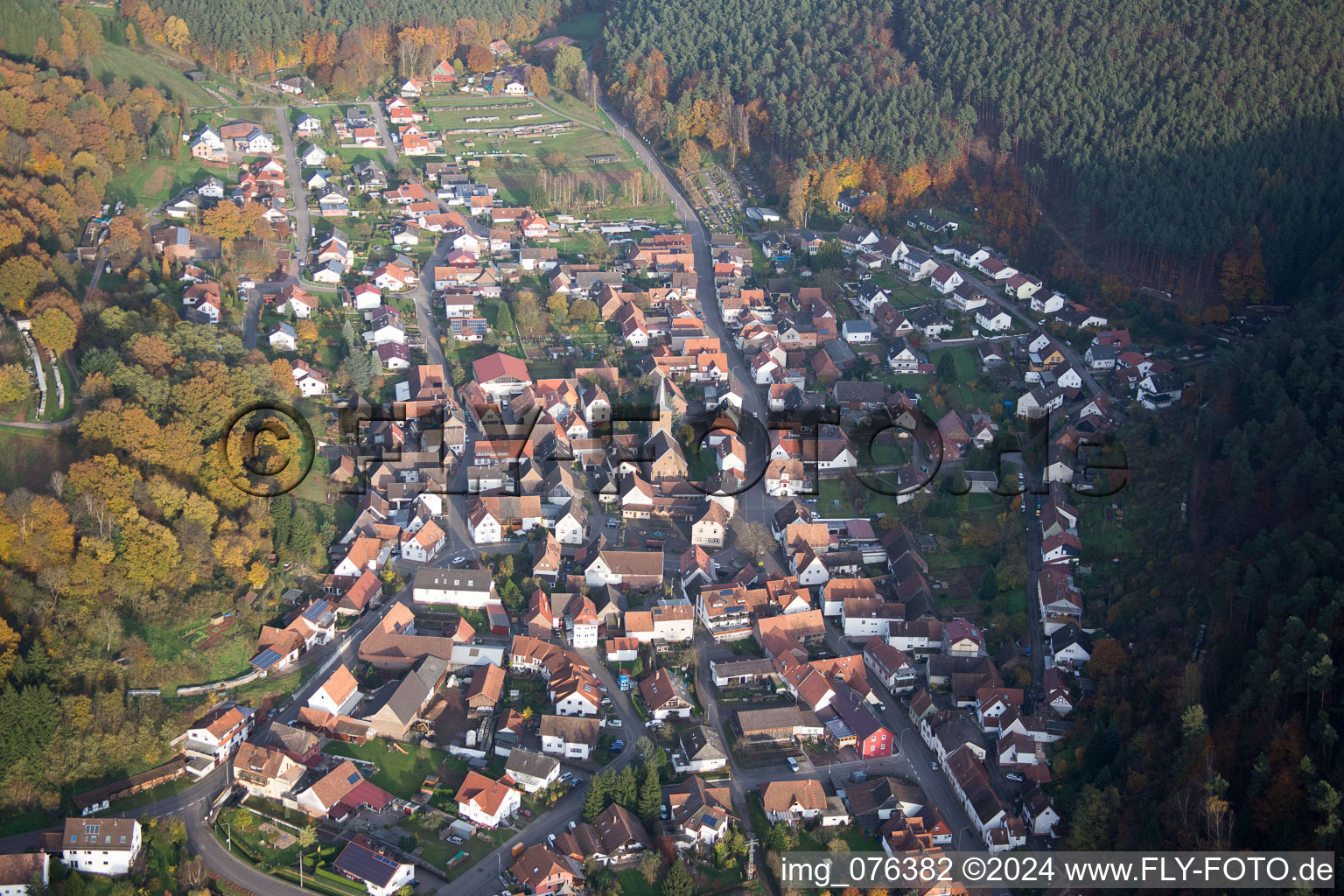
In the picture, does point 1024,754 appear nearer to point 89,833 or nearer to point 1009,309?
point 89,833

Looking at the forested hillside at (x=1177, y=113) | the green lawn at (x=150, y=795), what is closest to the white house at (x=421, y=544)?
the green lawn at (x=150, y=795)

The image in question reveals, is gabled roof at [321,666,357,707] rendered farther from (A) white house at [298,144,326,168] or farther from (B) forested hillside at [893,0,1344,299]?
(B) forested hillside at [893,0,1344,299]

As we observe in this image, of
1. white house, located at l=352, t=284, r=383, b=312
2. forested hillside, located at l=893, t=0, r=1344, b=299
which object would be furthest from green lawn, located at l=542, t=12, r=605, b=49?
white house, located at l=352, t=284, r=383, b=312

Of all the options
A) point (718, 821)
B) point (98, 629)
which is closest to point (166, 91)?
point (98, 629)

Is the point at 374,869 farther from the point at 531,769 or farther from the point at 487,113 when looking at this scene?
the point at 487,113

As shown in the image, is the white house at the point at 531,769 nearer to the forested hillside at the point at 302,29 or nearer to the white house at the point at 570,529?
the white house at the point at 570,529

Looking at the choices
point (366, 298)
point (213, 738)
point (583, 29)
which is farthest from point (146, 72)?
point (213, 738)
